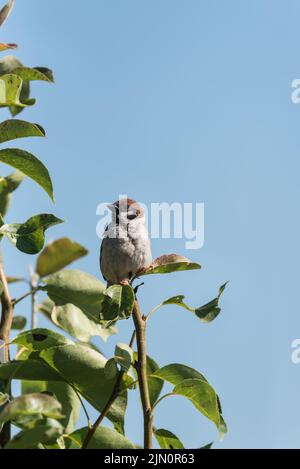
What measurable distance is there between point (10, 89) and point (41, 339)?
1.00m

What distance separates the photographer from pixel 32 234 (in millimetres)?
3393

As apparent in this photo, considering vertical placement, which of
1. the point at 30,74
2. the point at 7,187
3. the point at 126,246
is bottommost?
the point at 126,246

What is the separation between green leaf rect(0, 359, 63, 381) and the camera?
132 inches

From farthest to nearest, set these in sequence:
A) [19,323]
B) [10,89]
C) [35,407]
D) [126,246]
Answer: [126,246] < [19,323] < [10,89] < [35,407]

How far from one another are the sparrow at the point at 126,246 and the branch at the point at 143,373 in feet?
7.83

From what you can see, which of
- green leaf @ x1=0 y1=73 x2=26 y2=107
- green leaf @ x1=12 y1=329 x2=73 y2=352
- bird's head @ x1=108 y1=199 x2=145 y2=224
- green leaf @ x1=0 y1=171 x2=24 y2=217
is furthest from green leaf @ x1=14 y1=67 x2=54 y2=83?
bird's head @ x1=108 y1=199 x2=145 y2=224

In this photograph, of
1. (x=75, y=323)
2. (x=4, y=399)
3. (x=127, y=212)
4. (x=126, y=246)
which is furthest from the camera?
(x=127, y=212)

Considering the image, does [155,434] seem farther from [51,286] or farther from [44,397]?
[44,397]

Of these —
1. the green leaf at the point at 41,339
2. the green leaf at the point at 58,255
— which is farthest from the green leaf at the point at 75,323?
the green leaf at the point at 41,339

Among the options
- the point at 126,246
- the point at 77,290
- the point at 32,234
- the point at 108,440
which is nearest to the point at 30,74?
the point at 32,234

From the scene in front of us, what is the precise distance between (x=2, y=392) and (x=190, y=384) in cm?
74

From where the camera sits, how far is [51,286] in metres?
3.73

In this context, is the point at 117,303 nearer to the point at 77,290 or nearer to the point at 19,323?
the point at 77,290
